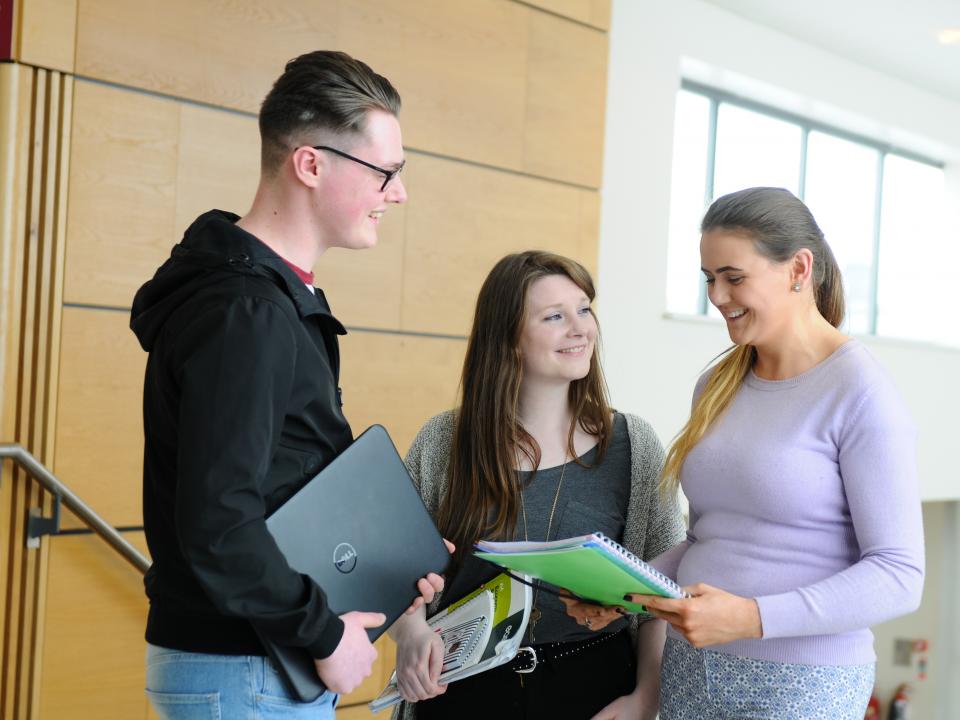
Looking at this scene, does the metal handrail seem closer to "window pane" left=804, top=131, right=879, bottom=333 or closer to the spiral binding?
the spiral binding

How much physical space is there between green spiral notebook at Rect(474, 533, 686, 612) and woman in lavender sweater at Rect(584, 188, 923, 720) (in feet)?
0.18

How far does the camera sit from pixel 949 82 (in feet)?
22.2

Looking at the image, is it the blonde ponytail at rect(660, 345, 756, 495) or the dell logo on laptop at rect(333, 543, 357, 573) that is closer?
the dell logo on laptop at rect(333, 543, 357, 573)

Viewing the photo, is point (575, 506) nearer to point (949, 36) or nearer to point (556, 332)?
point (556, 332)

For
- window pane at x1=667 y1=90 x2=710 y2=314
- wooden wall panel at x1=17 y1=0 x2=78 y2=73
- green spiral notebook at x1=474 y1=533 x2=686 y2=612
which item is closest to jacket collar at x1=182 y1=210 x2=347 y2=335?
green spiral notebook at x1=474 y1=533 x2=686 y2=612

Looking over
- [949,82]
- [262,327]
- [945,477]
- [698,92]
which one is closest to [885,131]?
[949,82]

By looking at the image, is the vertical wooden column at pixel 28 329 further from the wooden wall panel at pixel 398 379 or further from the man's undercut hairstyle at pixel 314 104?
the man's undercut hairstyle at pixel 314 104

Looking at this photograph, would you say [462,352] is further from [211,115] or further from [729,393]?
[729,393]

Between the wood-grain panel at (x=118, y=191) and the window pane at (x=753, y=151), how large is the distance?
3.72 metres

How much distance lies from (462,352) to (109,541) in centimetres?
152

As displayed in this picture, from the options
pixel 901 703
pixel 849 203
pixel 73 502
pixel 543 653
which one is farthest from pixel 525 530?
pixel 901 703

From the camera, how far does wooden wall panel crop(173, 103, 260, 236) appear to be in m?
3.08

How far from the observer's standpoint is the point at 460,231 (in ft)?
12.4

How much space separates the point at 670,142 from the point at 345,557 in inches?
161
